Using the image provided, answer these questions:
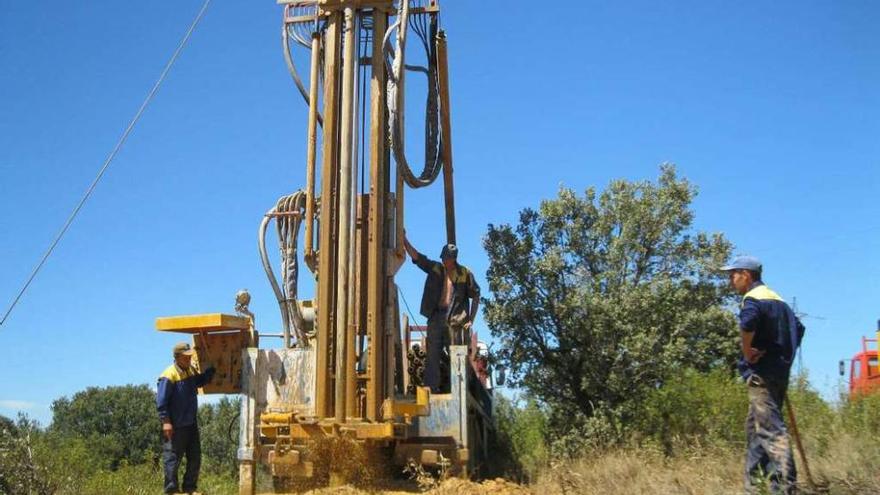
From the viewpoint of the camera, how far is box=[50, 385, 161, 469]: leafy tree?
37.2 meters

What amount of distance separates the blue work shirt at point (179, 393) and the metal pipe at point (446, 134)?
156 inches

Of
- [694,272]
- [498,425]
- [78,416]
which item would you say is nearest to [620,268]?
[694,272]

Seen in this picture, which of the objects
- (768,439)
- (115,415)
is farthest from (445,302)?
(115,415)

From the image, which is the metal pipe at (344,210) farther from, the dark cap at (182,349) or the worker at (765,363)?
the worker at (765,363)

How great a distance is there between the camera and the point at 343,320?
26.6ft

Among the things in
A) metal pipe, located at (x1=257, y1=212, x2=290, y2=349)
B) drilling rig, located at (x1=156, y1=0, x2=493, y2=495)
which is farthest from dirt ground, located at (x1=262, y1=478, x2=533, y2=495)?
metal pipe, located at (x1=257, y1=212, x2=290, y2=349)

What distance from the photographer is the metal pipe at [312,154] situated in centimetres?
Result: 885

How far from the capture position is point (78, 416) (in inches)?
1601

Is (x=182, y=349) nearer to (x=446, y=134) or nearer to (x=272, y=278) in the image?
(x=272, y=278)

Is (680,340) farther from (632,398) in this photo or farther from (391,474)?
(391,474)

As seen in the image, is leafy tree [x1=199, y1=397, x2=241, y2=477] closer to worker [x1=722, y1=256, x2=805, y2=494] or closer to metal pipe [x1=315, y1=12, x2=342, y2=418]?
metal pipe [x1=315, y1=12, x2=342, y2=418]

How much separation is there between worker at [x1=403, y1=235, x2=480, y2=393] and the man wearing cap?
2435 millimetres

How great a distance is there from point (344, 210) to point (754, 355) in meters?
3.91

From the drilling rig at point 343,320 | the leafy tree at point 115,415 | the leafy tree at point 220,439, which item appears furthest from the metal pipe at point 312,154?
the leafy tree at point 115,415
